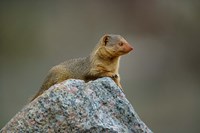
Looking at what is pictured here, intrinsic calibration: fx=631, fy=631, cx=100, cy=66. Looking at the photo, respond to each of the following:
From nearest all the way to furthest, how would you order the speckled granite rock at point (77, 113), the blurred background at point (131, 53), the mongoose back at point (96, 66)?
1. the speckled granite rock at point (77, 113)
2. the mongoose back at point (96, 66)
3. the blurred background at point (131, 53)

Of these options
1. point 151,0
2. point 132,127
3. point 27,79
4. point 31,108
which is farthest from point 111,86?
point 151,0

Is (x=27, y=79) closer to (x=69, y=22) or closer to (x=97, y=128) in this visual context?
(x=69, y=22)

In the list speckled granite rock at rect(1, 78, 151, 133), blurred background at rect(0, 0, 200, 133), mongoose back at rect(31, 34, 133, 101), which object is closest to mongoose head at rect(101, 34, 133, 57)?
mongoose back at rect(31, 34, 133, 101)

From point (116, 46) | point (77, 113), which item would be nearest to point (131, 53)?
point (116, 46)

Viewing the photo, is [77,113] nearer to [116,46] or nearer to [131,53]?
[116,46]

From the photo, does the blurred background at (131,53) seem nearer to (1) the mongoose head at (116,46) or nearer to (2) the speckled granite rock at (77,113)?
(1) the mongoose head at (116,46)

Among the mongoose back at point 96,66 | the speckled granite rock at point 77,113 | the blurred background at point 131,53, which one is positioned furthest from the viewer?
the blurred background at point 131,53

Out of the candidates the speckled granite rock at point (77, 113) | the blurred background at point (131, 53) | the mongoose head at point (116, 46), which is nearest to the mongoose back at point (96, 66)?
the mongoose head at point (116, 46)
